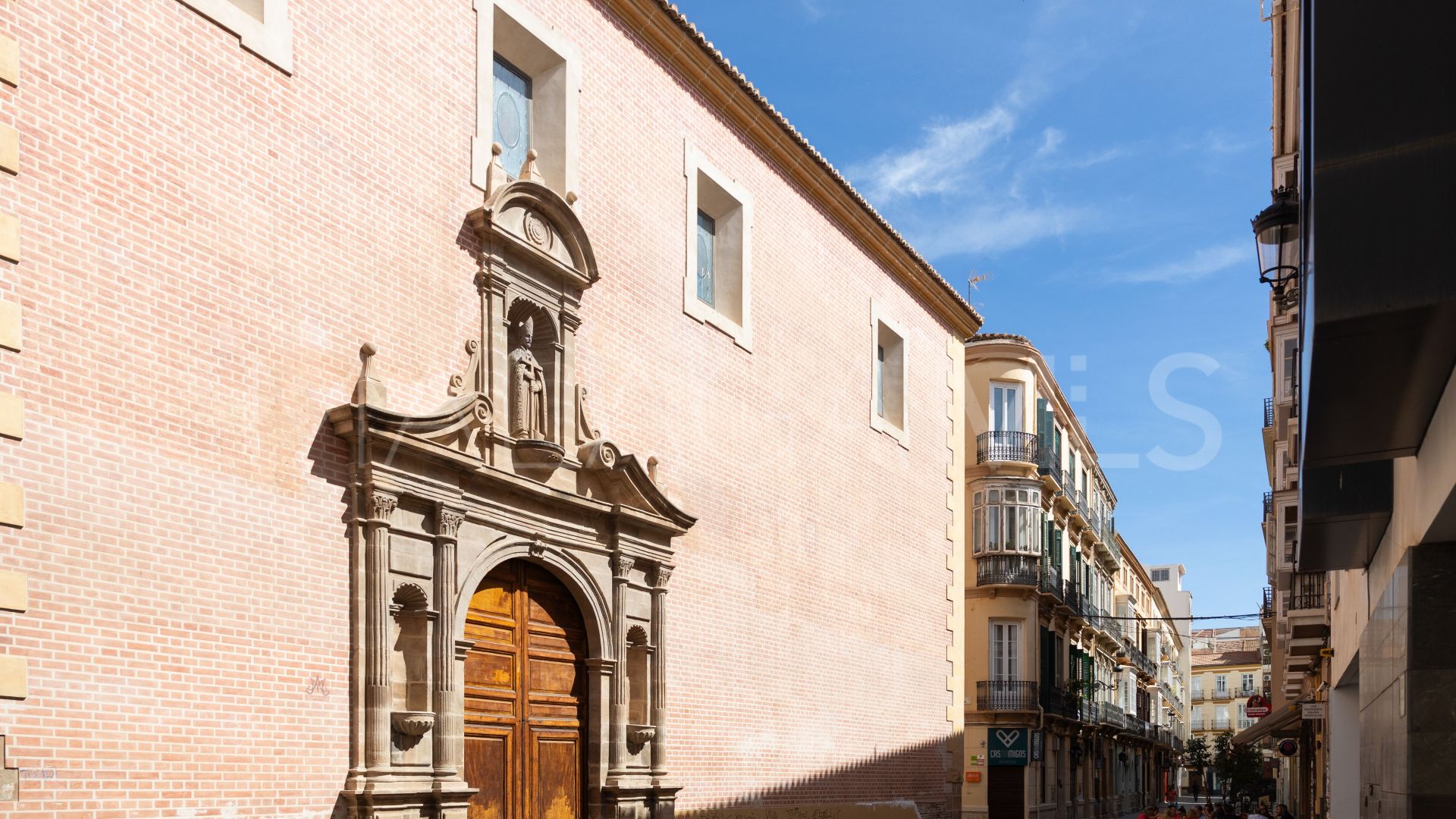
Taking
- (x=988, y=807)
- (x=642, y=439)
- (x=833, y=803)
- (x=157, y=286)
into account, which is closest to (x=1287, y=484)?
(x=988, y=807)

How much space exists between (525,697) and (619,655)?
3.85 feet

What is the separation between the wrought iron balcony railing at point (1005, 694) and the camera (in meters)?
36.7

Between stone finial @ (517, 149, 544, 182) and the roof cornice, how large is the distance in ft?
8.30

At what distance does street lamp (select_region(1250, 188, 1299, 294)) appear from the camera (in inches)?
337

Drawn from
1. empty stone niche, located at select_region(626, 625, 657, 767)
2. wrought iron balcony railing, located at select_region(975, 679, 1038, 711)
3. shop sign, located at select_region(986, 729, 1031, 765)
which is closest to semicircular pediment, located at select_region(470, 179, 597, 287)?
empty stone niche, located at select_region(626, 625, 657, 767)

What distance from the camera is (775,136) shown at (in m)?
17.0

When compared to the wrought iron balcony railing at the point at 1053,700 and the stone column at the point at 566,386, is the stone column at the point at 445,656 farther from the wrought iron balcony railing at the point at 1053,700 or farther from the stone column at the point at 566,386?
the wrought iron balcony railing at the point at 1053,700

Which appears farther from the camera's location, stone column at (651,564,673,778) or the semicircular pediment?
stone column at (651,564,673,778)

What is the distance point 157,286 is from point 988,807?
31.6 meters

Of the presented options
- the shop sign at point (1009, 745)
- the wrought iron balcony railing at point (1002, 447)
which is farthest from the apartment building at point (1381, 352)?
the wrought iron balcony railing at point (1002, 447)

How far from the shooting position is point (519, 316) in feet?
40.2

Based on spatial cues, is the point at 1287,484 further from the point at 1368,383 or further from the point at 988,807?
the point at 1368,383

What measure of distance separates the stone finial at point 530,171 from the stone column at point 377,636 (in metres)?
3.30

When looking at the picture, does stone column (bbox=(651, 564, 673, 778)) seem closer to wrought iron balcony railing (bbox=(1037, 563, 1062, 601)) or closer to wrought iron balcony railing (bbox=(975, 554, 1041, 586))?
wrought iron balcony railing (bbox=(975, 554, 1041, 586))
